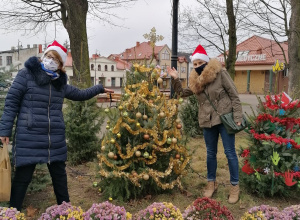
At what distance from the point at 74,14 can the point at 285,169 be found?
8.98 meters

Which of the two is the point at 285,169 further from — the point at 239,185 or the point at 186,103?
the point at 186,103

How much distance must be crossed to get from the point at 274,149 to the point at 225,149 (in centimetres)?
64

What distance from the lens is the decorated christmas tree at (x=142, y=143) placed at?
365 cm

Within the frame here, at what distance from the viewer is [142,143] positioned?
3.75 m

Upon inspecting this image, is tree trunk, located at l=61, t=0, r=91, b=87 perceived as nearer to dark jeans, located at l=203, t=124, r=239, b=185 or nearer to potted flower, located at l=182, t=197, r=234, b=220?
dark jeans, located at l=203, t=124, r=239, b=185

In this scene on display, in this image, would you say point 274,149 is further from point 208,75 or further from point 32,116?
point 32,116

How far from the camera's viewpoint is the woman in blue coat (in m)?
2.99

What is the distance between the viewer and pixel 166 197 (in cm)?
394

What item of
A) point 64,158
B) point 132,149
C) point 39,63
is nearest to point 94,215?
point 64,158

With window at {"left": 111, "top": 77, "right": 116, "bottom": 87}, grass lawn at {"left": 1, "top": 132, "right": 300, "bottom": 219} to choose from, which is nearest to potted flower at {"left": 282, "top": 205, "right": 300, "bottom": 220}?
grass lawn at {"left": 1, "top": 132, "right": 300, "bottom": 219}

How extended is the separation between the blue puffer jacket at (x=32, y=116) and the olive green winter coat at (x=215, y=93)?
1.72m

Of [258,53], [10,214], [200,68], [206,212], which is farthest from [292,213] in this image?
[258,53]

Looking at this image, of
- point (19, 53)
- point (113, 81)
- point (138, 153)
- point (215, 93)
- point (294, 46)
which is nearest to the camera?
point (138, 153)

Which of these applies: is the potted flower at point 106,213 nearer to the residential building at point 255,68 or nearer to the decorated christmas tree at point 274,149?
the decorated christmas tree at point 274,149
